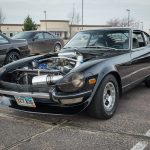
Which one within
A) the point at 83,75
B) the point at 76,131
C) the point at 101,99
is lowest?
the point at 76,131

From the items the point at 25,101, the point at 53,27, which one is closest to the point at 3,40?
the point at 25,101

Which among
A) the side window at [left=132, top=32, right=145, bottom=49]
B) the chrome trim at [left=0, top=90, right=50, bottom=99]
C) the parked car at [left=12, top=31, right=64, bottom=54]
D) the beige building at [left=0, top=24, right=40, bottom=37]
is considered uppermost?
the side window at [left=132, top=32, right=145, bottom=49]

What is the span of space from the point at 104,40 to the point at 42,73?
5.46 ft

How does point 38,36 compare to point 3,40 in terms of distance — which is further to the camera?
point 38,36

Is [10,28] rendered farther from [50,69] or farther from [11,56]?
[50,69]

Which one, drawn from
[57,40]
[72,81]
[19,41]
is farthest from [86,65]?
[57,40]

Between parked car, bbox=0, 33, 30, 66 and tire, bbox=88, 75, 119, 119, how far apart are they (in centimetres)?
547

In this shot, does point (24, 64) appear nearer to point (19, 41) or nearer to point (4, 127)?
point (4, 127)

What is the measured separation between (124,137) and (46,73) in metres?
1.57

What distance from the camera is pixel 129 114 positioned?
195 inches

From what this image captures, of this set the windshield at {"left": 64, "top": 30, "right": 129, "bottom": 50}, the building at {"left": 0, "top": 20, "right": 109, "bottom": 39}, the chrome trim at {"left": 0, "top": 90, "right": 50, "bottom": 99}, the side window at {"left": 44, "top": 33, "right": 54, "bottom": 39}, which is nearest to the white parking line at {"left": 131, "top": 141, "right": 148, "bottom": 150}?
the chrome trim at {"left": 0, "top": 90, "right": 50, "bottom": 99}

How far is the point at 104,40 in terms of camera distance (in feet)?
19.4

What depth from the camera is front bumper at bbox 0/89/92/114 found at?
4145 millimetres

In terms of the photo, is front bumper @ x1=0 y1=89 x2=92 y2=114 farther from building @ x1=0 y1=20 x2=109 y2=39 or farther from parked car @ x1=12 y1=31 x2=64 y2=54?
building @ x1=0 y1=20 x2=109 y2=39
